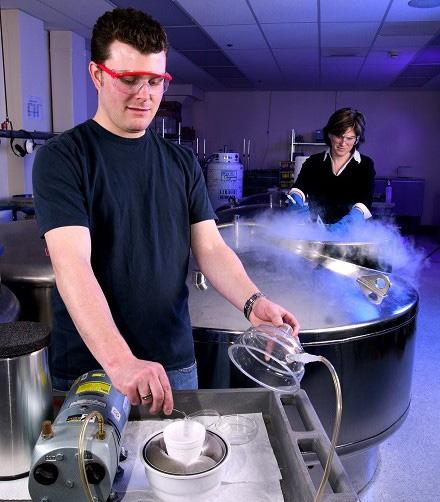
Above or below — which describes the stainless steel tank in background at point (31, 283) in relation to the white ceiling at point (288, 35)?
below

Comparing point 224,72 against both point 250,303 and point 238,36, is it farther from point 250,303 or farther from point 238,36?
point 250,303

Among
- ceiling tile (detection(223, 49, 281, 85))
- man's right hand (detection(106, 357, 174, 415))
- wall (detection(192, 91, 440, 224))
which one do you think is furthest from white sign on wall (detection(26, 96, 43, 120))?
wall (detection(192, 91, 440, 224))

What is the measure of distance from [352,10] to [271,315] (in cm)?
422

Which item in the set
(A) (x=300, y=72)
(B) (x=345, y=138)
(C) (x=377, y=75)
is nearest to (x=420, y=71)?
(C) (x=377, y=75)

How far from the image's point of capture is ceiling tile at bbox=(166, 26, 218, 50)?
5.26 meters

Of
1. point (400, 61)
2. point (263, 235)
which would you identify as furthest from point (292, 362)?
point (400, 61)

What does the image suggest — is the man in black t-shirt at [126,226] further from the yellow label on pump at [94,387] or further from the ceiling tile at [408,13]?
the ceiling tile at [408,13]

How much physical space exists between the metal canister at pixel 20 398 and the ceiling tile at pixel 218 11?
163 inches

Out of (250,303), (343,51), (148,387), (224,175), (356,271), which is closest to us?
(148,387)

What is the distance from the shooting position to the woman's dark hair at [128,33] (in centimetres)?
100

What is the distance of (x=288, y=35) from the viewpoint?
542 cm

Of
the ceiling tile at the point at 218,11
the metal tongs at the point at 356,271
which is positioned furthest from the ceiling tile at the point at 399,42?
the metal tongs at the point at 356,271

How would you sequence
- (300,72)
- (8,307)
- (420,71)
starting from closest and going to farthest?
1. (8,307)
2. (420,71)
3. (300,72)

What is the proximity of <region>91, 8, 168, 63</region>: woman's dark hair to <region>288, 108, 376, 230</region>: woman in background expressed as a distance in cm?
202
